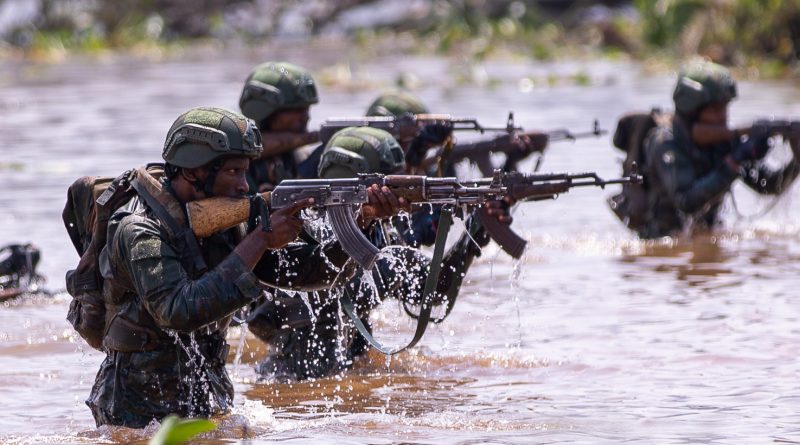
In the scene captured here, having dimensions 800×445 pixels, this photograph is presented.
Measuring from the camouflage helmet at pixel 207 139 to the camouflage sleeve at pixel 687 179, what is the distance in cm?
584

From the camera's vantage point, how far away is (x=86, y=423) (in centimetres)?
734

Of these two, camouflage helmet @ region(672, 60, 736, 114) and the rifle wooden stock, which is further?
camouflage helmet @ region(672, 60, 736, 114)

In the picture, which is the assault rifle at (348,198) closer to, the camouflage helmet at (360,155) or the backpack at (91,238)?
the backpack at (91,238)

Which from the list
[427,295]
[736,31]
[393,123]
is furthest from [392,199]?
[736,31]

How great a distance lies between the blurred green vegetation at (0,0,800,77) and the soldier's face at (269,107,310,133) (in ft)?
51.8

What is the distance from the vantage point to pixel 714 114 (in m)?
11.4

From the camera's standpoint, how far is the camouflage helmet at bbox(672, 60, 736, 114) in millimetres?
11250

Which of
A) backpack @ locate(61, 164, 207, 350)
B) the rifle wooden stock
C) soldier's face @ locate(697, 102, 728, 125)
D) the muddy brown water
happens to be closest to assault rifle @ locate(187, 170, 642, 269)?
the rifle wooden stock

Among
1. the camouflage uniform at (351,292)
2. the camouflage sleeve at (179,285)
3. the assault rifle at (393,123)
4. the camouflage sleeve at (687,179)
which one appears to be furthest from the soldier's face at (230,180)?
the camouflage sleeve at (687,179)

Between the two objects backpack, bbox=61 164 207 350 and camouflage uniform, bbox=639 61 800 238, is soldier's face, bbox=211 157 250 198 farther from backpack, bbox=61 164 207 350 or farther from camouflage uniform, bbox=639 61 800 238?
camouflage uniform, bbox=639 61 800 238

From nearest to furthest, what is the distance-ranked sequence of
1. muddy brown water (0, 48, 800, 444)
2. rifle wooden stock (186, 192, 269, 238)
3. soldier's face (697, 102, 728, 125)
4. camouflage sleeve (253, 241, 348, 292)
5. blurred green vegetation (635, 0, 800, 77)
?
rifle wooden stock (186, 192, 269, 238) < camouflage sleeve (253, 241, 348, 292) < muddy brown water (0, 48, 800, 444) < soldier's face (697, 102, 728, 125) < blurred green vegetation (635, 0, 800, 77)

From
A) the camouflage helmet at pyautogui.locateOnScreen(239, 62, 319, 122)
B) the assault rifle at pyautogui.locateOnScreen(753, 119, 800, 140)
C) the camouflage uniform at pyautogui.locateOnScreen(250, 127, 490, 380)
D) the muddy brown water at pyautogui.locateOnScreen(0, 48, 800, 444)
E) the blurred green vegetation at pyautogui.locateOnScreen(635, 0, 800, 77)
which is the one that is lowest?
the muddy brown water at pyautogui.locateOnScreen(0, 48, 800, 444)

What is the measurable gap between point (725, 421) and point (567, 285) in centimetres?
387

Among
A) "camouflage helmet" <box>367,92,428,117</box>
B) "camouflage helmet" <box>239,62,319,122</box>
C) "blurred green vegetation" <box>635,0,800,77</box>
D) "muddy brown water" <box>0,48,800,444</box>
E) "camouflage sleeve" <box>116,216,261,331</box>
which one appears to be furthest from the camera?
"blurred green vegetation" <box>635,0,800,77</box>
